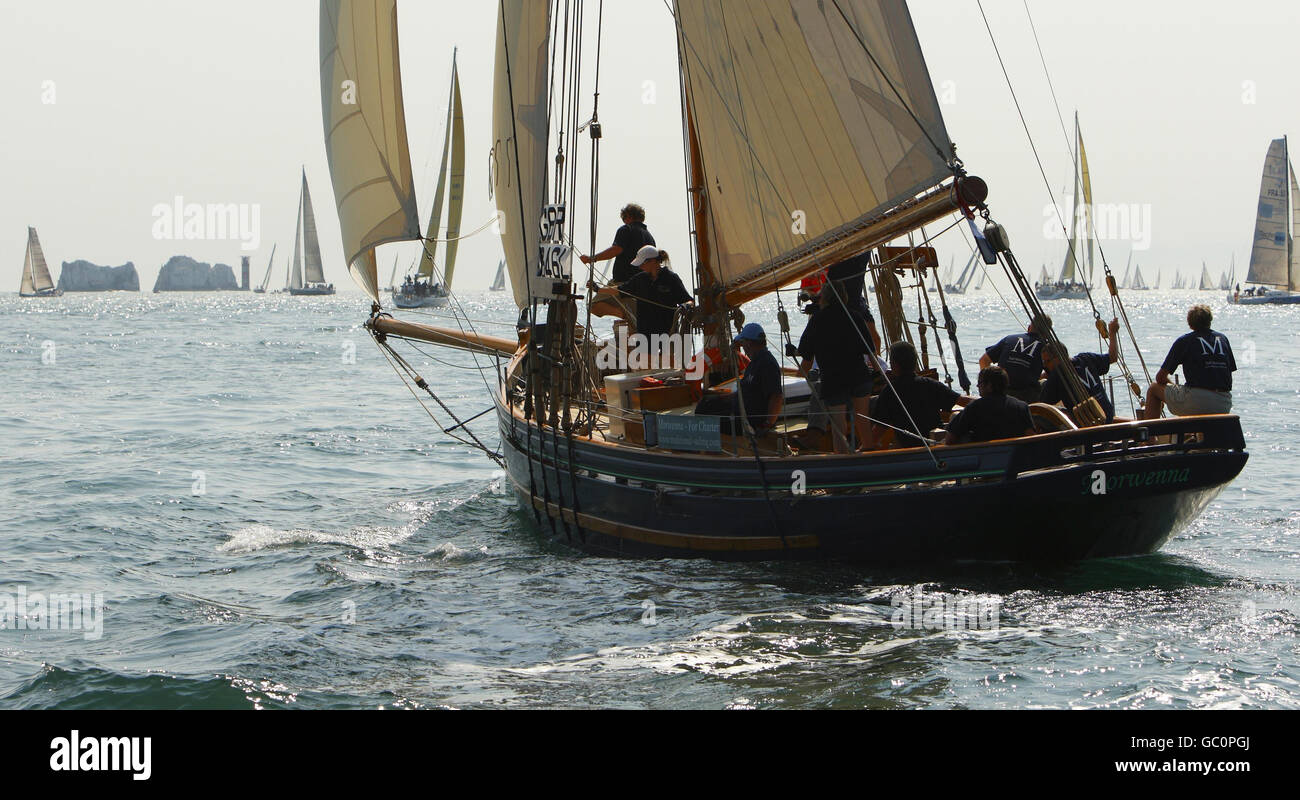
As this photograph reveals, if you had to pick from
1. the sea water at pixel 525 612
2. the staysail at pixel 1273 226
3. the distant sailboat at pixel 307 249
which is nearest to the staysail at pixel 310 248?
the distant sailboat at pixel 307 249

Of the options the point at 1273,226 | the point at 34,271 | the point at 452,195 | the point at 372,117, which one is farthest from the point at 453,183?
the point at 34,271

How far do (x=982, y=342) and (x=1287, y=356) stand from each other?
1335 cm

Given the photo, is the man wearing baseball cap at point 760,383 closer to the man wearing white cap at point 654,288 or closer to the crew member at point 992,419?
the crew member at point 992,419

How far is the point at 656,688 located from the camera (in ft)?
28.6

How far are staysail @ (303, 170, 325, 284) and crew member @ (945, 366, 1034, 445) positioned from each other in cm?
10072

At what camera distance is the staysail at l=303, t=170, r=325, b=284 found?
357 feet

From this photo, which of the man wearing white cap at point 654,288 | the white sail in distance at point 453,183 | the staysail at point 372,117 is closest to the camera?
the man wearing white cap at point 654,288

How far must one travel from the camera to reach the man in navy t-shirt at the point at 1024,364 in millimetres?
12617

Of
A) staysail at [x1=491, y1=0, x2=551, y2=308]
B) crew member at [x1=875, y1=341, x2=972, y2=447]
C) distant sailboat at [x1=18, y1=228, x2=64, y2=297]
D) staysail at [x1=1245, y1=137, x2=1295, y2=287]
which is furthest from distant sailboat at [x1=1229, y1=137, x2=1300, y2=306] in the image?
distant sailboat at [x1=18, y1=228, x2=64, y2=297]

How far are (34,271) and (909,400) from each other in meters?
145

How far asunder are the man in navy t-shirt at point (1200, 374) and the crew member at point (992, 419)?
1681 millimetres

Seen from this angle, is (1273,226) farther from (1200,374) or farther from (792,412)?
(792,412)

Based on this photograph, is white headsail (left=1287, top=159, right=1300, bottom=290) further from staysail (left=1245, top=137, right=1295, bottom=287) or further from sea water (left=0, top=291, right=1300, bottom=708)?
sea water (left=0, top=291, right=1300, bottom=708)
